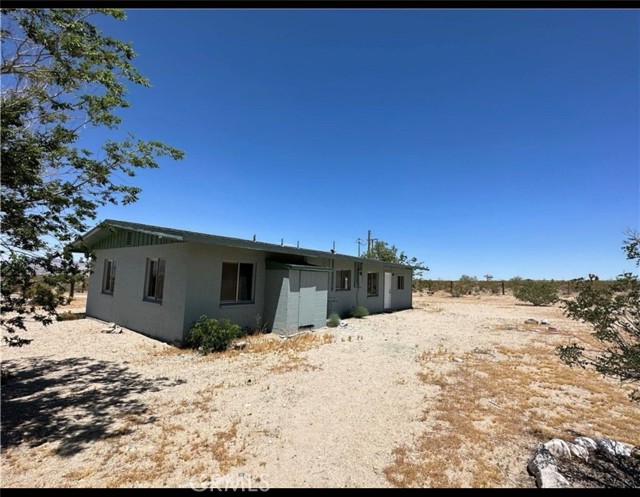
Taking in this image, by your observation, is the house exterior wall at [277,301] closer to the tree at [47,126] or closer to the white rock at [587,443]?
the tree at [47,126]

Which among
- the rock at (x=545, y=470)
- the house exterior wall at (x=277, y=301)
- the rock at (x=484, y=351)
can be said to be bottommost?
the rock at (x=484, y=351)

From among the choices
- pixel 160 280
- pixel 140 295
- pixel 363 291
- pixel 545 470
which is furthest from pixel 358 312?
pixel 545 470

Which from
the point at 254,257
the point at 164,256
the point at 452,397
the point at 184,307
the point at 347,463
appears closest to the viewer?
the point at 347,463

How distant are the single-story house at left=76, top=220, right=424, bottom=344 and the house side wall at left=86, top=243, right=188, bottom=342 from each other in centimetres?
3

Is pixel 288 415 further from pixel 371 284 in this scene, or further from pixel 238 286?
pixel 371 284

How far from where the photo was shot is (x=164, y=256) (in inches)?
366

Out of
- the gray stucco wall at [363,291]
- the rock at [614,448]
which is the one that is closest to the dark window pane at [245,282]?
the gray stucco wall at [363,291]

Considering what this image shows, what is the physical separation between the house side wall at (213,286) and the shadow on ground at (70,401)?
2324mm

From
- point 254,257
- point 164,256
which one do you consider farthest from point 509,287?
point 164,256

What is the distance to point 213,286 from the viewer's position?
29.8 ft

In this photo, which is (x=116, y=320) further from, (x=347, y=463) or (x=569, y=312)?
(x=569, y=312)

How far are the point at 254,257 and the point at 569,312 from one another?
336 inches

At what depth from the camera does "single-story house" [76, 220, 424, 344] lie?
8617 millimetres

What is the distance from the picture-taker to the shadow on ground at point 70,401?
3.76m
